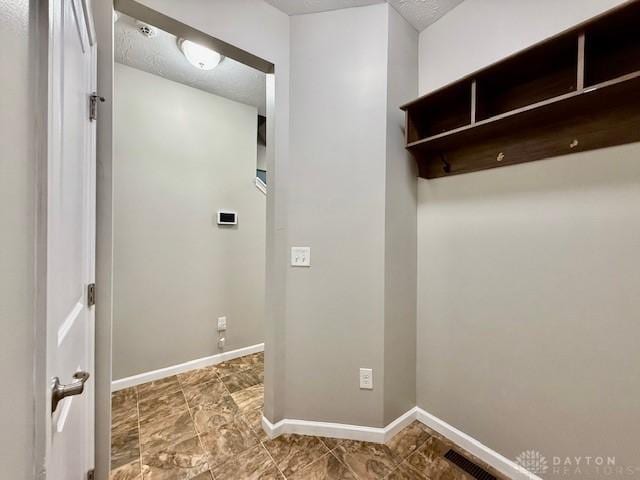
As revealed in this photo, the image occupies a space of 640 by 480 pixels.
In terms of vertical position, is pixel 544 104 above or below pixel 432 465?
above

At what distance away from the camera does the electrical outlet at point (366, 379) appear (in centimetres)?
160

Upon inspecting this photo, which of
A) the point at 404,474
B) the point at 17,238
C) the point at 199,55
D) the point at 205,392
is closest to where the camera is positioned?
the point at 17,238

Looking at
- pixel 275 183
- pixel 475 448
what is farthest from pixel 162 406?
pixel 475 448

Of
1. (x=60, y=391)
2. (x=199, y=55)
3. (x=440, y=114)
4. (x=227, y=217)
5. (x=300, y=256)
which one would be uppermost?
(x=199, y=55)

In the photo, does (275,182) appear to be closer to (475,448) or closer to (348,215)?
(348,215)

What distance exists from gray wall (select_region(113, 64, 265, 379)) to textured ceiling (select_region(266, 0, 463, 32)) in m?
1.26

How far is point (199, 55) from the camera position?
76.8 inches

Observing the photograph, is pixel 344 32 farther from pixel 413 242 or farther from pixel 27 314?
pixel 27 314

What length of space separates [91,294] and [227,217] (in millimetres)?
1566

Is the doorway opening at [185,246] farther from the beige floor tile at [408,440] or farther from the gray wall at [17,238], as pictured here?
the gray wall at [17,238]

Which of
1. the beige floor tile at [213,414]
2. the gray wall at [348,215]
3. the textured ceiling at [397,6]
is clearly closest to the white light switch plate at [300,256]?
the gray wall at [348,215]

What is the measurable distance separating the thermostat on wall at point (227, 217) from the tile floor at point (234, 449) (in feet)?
5.01

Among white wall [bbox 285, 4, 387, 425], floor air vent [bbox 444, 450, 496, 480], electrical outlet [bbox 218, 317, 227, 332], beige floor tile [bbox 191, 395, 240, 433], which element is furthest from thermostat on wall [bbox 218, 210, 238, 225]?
floor air vent [bbox 444, 450, 496, 480]

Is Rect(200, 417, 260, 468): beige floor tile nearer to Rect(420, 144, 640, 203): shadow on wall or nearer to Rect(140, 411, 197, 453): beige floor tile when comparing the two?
Rect(140, 411, 197, 453): beige floor tile
